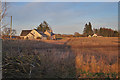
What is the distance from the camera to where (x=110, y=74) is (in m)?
2.74

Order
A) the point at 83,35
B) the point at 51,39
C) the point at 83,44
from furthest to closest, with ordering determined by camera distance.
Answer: the point at 51,39 < the point at 83,44 < the point at 83,35

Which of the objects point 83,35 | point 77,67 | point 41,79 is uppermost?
point 83,35

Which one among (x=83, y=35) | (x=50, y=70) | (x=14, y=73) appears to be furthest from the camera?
(x=83, y=35)

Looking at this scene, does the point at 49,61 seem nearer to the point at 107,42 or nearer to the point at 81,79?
the point at 81,79

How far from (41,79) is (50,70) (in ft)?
1.63

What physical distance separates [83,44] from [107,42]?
176 centimetres

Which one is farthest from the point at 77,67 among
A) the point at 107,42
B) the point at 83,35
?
the point at 107,42

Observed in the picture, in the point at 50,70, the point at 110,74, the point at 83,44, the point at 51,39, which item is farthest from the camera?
the point at 51,39

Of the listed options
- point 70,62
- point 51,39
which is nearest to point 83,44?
point 51,39

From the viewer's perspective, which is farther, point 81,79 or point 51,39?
point 51,39

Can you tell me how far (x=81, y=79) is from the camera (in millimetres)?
2568

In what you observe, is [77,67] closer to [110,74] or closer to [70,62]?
[70,62]

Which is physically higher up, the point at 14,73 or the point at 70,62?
the point at 70,62

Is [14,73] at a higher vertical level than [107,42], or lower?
lower
